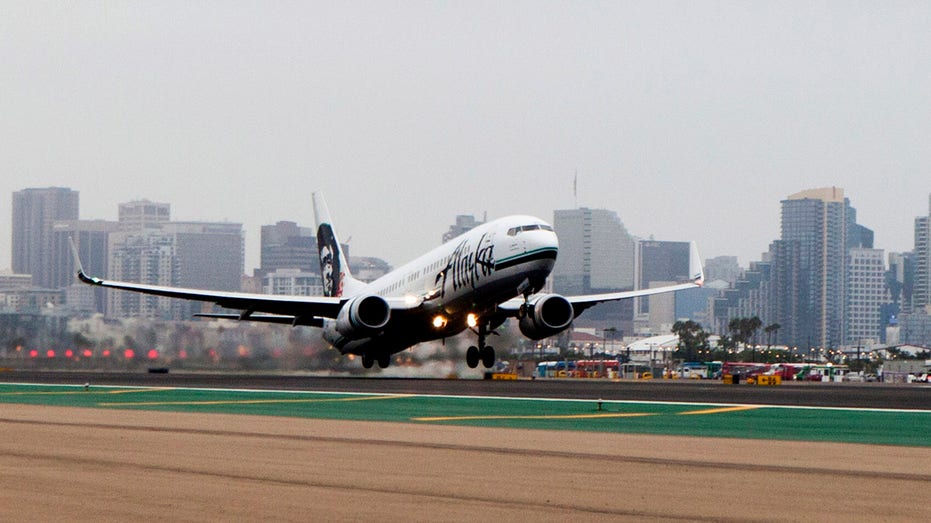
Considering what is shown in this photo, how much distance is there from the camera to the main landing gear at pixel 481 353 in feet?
169

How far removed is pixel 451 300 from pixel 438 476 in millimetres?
34153

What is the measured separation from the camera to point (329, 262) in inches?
2714

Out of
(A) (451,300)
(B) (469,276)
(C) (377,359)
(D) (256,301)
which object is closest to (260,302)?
(D) (256,301)

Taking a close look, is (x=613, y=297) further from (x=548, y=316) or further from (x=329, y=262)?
(x=329, y=262)

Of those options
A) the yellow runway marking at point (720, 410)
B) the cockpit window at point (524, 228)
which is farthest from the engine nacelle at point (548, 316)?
the yellow runway marking at point (720, 410)

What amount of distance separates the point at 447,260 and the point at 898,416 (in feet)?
82.8

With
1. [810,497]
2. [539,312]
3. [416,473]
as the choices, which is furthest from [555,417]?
[539,312]

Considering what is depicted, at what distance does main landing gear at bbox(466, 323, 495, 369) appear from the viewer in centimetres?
Result: 5137

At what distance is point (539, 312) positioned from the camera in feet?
163

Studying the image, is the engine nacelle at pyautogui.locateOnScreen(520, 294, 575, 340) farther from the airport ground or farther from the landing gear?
the airport ground

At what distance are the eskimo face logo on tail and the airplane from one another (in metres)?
6.53

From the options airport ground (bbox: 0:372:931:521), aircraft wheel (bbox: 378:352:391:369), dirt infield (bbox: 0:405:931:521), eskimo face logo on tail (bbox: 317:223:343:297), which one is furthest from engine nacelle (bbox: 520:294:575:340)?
dirt infield (bbox: 0:405:931:521)

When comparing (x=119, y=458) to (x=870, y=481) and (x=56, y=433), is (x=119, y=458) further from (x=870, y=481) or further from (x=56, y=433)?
(x=870, y=481)

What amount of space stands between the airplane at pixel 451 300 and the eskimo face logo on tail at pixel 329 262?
21.4 feet
